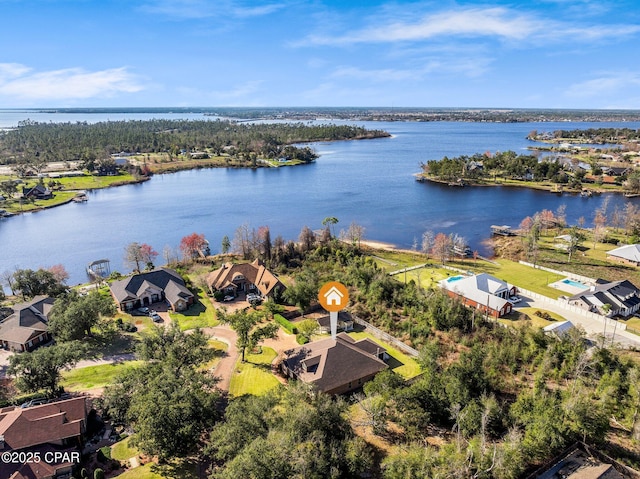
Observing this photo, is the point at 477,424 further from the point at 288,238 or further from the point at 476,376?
the point at 288,238

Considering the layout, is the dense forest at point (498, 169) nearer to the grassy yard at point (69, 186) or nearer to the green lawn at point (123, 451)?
the grassy yard at point (69, 186)

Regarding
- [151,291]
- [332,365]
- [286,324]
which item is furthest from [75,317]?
[332,365]

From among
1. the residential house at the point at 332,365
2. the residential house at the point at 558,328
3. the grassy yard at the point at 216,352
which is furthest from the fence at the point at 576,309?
the grassy yard at the point at 216,352

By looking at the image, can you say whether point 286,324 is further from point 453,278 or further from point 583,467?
point 583,467

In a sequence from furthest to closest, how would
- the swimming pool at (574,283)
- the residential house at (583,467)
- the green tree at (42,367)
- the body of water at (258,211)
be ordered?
the body of water at (258,211), the swimming pool at (574,283), the green tree at (42,367), the residential house at (583,467)

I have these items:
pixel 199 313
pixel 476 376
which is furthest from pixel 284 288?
pixel 476 376

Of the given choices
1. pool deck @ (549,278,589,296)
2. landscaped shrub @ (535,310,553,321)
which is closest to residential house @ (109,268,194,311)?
landscaped shrub @ (535,310,553,321)

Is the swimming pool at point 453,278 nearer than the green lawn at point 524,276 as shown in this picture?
No

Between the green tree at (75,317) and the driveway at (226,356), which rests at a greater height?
the green tree at (75,317)
